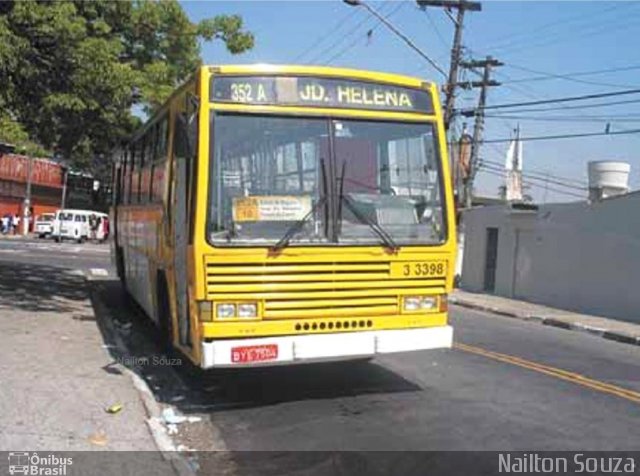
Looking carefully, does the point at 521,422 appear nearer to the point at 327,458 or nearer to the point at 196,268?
the point at 327,458

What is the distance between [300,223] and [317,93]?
1.36 metres

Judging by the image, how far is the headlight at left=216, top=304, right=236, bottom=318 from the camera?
8117 millimetres

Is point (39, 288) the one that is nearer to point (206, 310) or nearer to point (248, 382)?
point (248, 382)

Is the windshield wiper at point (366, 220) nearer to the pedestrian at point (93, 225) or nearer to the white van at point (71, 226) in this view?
the white van at point (71, 226)

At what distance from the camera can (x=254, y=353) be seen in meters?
8.15

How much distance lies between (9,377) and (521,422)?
4831 mm

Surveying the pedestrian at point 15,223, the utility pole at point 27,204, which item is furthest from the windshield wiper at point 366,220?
the utility pole at point 27,204

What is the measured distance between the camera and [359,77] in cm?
904

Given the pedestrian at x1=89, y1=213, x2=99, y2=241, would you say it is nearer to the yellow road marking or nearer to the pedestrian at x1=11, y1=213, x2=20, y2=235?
the pedestrian at x1=11, y1=213, x2=20, y2=235

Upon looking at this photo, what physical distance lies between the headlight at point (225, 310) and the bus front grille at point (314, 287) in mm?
65

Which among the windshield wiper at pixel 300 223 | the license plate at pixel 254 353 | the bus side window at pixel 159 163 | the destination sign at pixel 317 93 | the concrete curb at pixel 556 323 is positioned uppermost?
the destination sign at pixel 317 93

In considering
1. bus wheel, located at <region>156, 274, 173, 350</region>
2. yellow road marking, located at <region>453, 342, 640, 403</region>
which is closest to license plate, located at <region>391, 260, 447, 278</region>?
yellow road marking, located at <region>453, 342, 640, 403</region>

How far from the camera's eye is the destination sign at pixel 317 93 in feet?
27.9

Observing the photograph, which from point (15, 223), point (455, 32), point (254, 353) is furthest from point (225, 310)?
point (15, 223)
